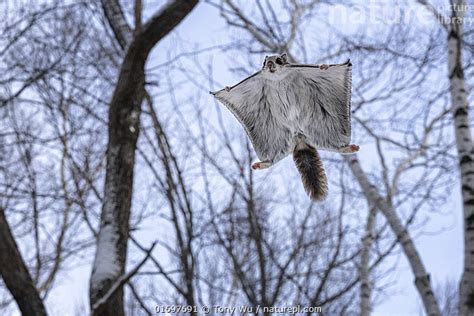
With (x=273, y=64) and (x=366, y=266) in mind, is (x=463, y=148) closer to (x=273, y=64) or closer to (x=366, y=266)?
(x=366, y=266)

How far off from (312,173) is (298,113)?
0.31 metres

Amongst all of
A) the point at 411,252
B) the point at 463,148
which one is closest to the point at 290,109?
the point at 411,252

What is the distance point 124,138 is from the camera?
5.63 meters

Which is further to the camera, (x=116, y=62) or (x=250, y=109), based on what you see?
(x=116, y=62)

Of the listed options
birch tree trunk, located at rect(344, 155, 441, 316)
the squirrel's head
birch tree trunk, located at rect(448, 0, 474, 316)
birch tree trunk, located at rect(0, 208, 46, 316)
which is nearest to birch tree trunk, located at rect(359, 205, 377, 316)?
birch tree trunk, located at rect(344, 155, 441, 316)

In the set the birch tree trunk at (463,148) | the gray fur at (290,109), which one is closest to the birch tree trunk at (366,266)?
the birch tree trunk at (463,148)

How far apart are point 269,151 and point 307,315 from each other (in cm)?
593

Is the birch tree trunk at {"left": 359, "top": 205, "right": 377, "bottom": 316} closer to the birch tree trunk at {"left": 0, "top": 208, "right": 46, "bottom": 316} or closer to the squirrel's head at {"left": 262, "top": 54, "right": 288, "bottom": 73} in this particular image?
the birch tree trunk at {"left": 0, "top": 208, "right": 46, "bottom": 316}

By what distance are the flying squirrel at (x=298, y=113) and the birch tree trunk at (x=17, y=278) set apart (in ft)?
10.7

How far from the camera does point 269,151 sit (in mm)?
2463

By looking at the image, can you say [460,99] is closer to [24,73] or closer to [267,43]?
[267,43]

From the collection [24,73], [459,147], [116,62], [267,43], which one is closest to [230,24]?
[267,43]

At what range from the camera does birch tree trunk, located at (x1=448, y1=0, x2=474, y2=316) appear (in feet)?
17.1

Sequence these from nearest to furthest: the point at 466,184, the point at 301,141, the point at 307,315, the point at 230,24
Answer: the point at 301,141, the point at 466,184, the point at 307,315, the point at 230,24
